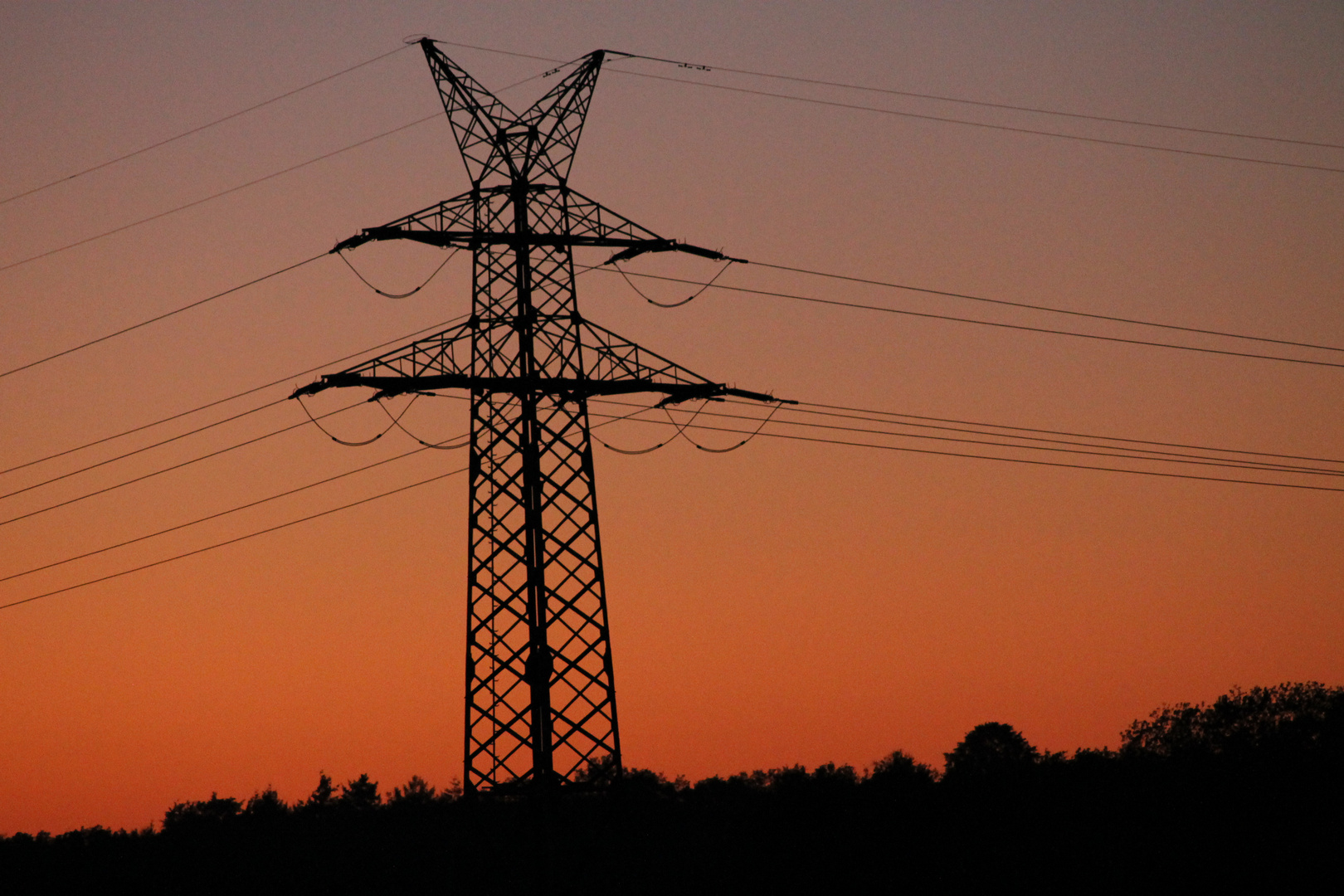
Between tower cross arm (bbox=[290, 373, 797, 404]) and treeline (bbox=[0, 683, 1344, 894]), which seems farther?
treeline (bbox=[0, 683, 1344, 894])

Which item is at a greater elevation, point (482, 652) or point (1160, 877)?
point (482, 652)

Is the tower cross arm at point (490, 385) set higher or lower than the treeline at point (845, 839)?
higher

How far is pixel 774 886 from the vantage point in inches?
2117

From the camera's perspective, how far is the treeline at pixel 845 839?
4900 cm

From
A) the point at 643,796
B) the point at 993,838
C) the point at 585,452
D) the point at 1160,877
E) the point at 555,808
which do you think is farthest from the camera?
the point at 643,796

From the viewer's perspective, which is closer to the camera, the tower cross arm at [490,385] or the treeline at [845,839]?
the tower cross arm at [490,385]

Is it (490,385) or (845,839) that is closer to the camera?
(490,385)

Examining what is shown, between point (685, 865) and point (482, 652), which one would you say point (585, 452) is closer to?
point (482, 652)

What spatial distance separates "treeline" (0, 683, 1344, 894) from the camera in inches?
1929

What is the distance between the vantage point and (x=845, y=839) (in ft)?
194

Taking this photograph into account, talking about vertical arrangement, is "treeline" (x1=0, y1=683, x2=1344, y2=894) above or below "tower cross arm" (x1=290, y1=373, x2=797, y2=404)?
below

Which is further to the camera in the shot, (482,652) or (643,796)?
(643,796)

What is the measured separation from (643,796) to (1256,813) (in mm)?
24079

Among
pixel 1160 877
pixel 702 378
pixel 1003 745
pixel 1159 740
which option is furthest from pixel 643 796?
pixel 1003 745
